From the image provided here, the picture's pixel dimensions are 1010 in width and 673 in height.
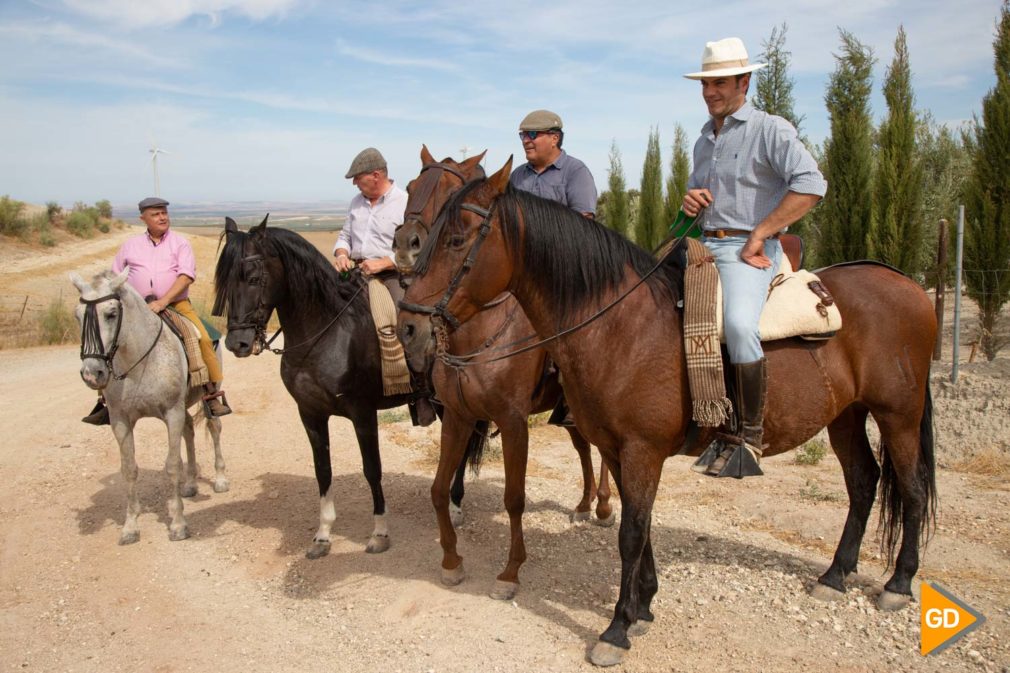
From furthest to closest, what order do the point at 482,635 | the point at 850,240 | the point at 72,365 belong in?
1. the point at 72,365
2. the point at 850,240
3. the point at 482,635

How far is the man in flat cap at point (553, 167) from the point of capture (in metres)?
5.49

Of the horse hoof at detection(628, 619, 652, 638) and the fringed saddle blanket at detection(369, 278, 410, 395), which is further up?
the fringed saddle blanket at detection(369, 278, 410, 395)

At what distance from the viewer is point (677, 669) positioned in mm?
3758

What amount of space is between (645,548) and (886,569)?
169 cm

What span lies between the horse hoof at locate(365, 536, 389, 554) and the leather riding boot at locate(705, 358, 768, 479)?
9.45ft

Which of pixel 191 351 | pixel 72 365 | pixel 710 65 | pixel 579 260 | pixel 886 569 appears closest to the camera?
pixel 579 260

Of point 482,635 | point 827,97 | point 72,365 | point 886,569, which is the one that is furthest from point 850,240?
point 72,365

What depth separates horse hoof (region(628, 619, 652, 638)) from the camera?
4078 mm

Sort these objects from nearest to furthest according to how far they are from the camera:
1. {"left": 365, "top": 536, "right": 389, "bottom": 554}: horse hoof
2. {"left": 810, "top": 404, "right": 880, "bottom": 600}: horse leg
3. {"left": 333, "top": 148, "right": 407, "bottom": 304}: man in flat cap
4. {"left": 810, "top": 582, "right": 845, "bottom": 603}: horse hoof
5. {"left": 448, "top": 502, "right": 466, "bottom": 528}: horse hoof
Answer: {"left": 810, "top": 582, "right": 845, "bottom": 603}: horse hoof < {"left": 810, "top": 404, "right": 880, "bottom": 600}: horse leg < {"left": 365, "top": 536, "right": 389, "bottom": 554}: horse hoof < {"left": 333, "top": 148, "right": 407, "bottom": 304}: man in flat cap < {"left": 448, "top": 502, "right": 466, "bottom": 528}: horse hoof

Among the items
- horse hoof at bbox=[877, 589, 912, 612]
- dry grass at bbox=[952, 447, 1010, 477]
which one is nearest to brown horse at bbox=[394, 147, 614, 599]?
horse hoof at bbox=[877, 589, 912, 612]

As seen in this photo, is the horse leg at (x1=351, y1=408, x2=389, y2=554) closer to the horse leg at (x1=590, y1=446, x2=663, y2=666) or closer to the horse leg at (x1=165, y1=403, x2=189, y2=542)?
the horse leg at (x1=165, y1=403, x2=189, y2=542)

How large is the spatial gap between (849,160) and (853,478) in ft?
27.3

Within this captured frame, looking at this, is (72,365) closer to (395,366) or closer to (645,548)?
(395,366)

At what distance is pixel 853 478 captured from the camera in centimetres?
475
